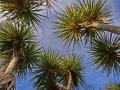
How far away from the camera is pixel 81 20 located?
9.48 meters

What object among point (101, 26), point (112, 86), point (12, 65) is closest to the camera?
point (101, 26)

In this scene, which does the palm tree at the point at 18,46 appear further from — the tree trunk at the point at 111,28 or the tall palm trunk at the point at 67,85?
the tree trunk at the point at 111,28

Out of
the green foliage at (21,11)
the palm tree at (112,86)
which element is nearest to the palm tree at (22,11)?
the green foliage at (21,11)

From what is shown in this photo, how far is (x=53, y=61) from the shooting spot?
461 inches

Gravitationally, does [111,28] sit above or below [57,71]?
above

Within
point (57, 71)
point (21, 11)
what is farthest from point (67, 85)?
point (21, 11)

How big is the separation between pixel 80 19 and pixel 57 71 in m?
2.77

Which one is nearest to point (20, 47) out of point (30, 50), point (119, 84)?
point (30, 50)

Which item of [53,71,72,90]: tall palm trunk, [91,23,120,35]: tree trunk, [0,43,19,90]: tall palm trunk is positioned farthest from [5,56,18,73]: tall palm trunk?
[91,23,120,35]: tree trunk

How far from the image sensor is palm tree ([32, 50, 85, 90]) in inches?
442

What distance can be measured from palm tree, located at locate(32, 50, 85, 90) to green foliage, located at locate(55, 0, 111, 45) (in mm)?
1757

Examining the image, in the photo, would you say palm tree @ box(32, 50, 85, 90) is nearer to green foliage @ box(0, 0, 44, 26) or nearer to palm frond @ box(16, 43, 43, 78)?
palm frond @ box(16, 43, 43, 78)

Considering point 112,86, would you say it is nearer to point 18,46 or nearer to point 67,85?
point 67,85

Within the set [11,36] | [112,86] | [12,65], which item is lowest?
[112,86]
